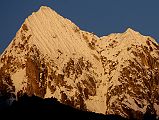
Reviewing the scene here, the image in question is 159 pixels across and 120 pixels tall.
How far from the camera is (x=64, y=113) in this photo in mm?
145750

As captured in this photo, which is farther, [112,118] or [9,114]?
[112,118]

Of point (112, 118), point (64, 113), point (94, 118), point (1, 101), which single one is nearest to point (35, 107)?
point (64, 113)

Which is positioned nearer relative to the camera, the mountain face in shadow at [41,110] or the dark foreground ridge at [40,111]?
the dark foreground ridge at [40,111]

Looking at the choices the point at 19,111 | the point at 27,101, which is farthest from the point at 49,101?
the point at 19,111

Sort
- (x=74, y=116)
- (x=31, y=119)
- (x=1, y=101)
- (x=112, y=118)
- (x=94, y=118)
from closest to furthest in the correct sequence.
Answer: (x=31, y=119), (x=74, y=116), (x=94, y=118), (x=112, y=118), (x=1, y=101)

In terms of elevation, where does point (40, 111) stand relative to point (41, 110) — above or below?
Result: below

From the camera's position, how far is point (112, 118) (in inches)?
6909

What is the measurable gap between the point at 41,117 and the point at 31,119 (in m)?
3.46

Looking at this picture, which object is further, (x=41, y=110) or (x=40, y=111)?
(x=41, y=110)

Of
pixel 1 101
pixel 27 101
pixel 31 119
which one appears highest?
pixel 1 101

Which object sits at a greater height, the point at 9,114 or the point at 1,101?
the point at 1,101

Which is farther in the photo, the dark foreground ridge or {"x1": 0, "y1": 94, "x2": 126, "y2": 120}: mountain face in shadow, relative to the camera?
{"x1": 0, "y1": 94, "x2": 126, "y2": 120}: mountain face in shadow

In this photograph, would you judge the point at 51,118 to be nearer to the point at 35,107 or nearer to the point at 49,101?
the point at 35,107

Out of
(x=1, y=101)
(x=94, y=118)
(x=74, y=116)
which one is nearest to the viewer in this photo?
(x=74, y=116)
